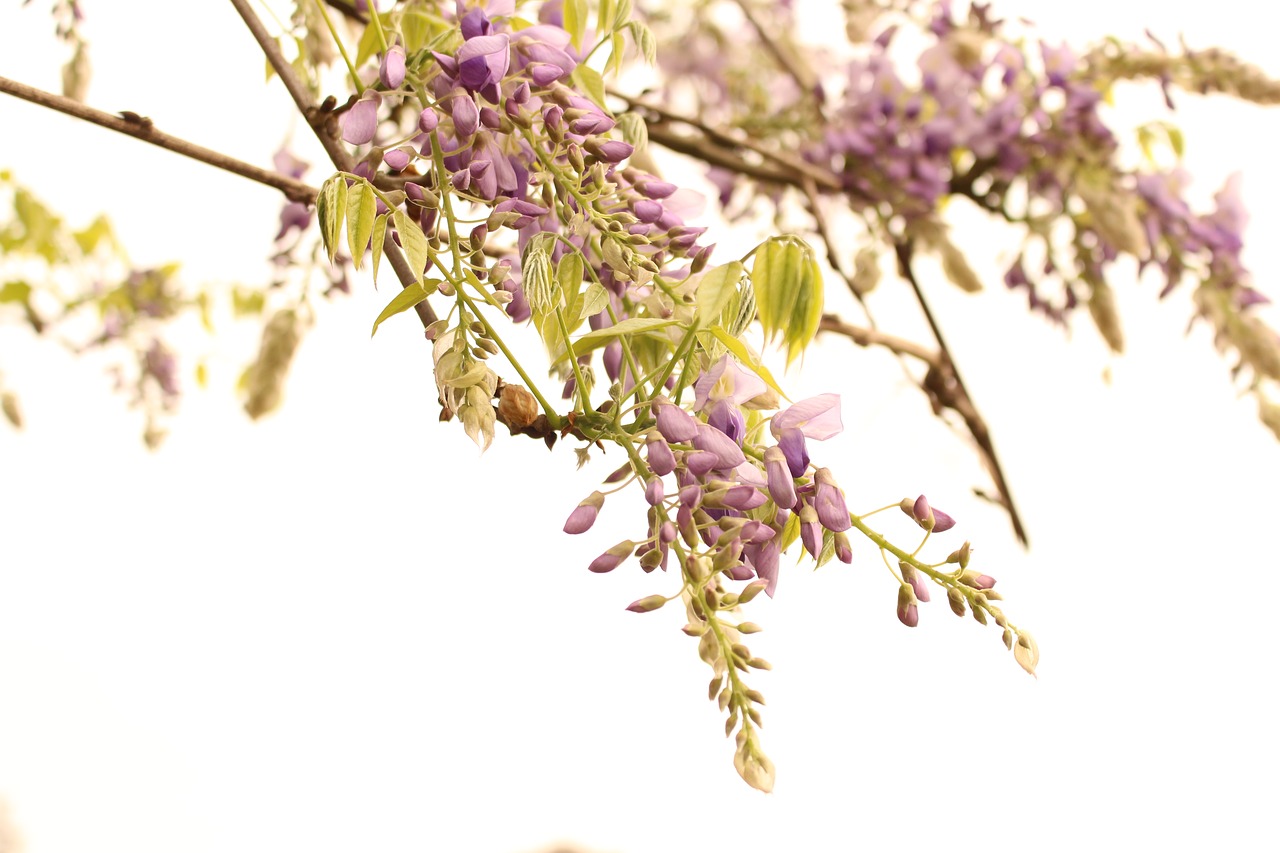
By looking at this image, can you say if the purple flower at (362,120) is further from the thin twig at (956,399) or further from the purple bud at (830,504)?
the thin twig at (956,399)

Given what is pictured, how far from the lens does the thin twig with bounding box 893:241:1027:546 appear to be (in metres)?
0.39

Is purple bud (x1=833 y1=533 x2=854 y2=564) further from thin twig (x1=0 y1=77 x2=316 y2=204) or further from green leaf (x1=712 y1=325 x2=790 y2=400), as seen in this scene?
thin twig (x1=0 y1=77 x2=316 y2=204)

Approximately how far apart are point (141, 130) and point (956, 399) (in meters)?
0.29

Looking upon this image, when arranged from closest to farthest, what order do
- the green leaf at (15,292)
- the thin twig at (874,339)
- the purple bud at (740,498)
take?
the purple bud at (740,498)
the thin twig at (874,339)
the green leaf at (15,292)

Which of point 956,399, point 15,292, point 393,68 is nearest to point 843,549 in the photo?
point 393,68

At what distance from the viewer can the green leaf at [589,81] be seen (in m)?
0.22

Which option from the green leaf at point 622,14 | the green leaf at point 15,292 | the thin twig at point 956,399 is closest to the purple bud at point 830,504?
the green leaf at point 622,14

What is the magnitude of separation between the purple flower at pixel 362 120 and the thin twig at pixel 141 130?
0.03m

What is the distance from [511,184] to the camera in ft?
0.64

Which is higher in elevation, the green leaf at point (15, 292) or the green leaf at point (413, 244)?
the green leaf at point (15, 292)

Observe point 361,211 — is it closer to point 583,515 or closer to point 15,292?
point 583,515

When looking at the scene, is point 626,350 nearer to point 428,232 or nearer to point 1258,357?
point 428,232

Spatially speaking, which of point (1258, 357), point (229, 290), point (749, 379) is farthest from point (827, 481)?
point (229, 290)

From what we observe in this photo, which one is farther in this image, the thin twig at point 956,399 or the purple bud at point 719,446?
the thin twig at point 956,399
